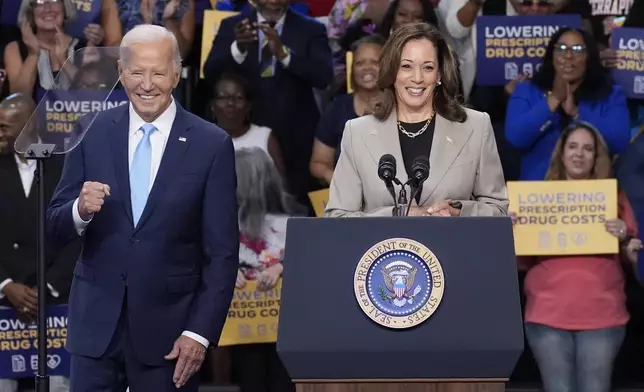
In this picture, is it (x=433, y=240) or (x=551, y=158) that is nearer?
(x=433, y=240)

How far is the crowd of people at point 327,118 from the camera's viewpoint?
18.9ft

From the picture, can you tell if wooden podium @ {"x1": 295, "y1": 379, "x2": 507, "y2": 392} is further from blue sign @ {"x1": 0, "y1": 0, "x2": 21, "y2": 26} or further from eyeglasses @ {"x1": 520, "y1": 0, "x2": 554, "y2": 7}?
blue sign @ {"x1": 0, "y1": 0, "x2": 21, "y2": 26}

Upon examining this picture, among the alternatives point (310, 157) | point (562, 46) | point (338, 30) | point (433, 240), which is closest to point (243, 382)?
point (310, 157)

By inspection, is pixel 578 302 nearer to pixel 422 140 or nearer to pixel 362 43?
pixel 362 43

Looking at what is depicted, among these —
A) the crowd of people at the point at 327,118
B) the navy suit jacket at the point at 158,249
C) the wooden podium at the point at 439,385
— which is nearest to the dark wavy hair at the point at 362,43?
the crowd of people at the point at 327,118

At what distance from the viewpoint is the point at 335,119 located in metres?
6.00

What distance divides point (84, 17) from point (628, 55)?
2.82m

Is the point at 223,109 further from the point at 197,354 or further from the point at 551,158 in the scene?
the point at 197,354

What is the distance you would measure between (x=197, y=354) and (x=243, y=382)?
239 cm

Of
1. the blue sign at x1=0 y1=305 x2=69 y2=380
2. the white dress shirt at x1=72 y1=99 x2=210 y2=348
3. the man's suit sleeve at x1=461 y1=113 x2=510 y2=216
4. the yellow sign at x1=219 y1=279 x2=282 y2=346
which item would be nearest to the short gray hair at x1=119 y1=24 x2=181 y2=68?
the white dress shirt at x1=72 y1=99 x2=210 y2=348

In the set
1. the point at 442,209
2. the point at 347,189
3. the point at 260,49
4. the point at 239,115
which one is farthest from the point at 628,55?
the point at 442,209

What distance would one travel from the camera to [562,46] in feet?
19.5

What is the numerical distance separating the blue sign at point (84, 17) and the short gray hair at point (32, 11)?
22 mm

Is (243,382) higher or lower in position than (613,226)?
lower
